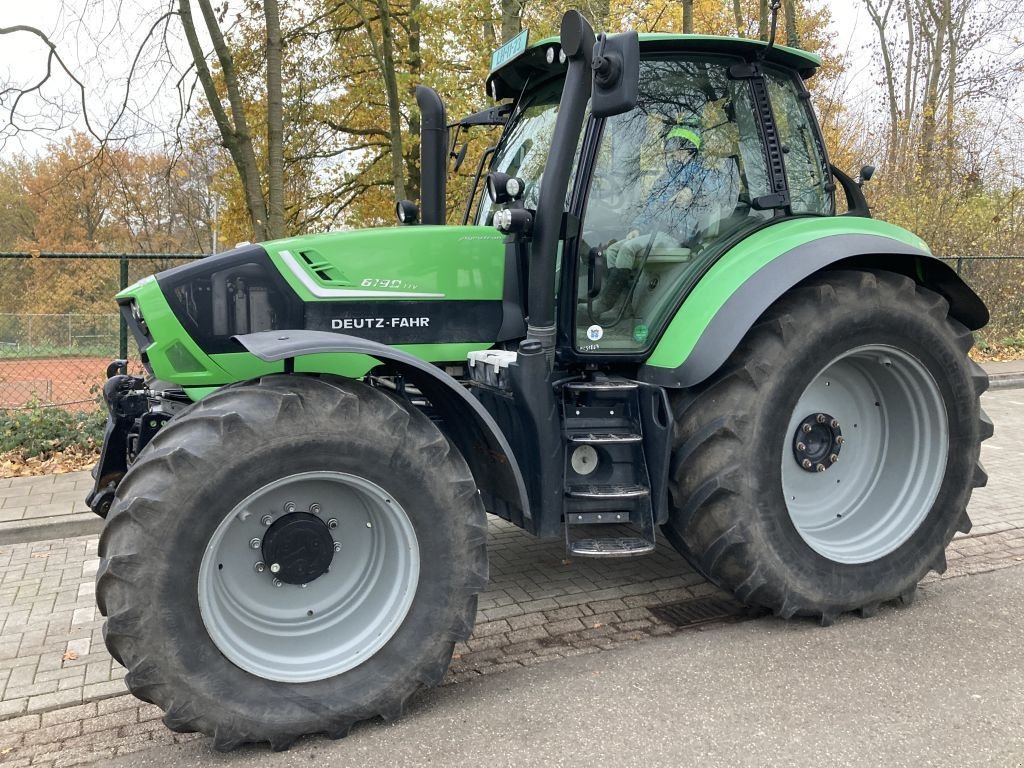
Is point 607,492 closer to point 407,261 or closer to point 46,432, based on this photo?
point 407,261

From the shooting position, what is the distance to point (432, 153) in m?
4.34

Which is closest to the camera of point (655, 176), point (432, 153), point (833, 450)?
point (655, 176)

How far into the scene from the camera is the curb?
5.00 m

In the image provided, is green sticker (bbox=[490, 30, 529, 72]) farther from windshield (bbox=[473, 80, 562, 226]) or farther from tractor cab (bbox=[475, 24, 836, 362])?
windshield (bbox=[473, 80, 562, 226])

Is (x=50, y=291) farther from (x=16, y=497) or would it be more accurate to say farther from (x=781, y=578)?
(x=781, y=578)

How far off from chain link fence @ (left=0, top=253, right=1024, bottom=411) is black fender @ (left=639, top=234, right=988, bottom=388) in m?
4.58

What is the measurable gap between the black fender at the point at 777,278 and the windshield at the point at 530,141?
1.00 m

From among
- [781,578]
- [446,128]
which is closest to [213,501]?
[781,578]

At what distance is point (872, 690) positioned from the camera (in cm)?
300

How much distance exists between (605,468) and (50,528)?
12.5ft

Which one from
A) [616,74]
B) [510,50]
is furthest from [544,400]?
[510,50]

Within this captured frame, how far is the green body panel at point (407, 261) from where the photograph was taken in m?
3.24

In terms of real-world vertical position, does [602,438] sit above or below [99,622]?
above

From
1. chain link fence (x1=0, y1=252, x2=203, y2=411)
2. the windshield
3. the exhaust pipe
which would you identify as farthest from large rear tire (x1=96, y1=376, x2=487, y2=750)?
chain link fence (x1=0, y1=252, x2=203, y2=411)
